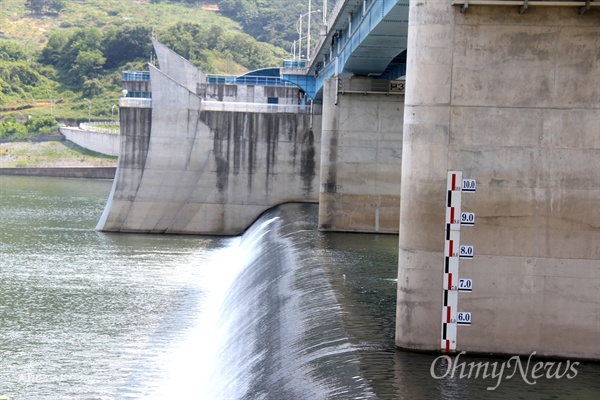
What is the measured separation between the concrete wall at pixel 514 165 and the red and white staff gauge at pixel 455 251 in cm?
7

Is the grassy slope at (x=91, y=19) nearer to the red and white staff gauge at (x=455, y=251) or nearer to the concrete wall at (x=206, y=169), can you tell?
the concrete wall at (x=206, y=169)

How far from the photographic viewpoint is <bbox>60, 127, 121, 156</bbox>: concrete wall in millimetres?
87088

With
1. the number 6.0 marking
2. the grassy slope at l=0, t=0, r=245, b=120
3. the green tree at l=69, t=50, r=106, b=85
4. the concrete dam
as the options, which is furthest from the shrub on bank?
the number 6.0 marking

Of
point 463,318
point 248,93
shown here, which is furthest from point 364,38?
point 248,93

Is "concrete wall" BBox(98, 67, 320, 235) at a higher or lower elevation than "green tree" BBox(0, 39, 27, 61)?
lower

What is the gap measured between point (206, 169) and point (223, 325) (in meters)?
21.4

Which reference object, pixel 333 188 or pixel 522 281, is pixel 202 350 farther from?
pixel 333 188

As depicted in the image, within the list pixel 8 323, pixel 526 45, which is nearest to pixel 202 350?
pixel 8 323

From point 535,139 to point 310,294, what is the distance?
6.22 m

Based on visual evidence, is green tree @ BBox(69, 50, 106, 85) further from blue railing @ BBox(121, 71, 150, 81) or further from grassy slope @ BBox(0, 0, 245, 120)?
blue railing @ BBox(121, 71, 150, 81)

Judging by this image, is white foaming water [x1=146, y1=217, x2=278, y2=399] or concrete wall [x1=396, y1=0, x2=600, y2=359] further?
white foaming water [x1=146, y1=217, x2=278, y2=399]

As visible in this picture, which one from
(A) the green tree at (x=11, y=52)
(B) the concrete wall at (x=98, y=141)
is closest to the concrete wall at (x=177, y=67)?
(B) the concrete wall at (x=98, y=141)

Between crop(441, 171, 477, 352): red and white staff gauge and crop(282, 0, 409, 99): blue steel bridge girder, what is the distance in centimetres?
574

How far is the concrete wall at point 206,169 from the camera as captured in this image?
41.2 metres
